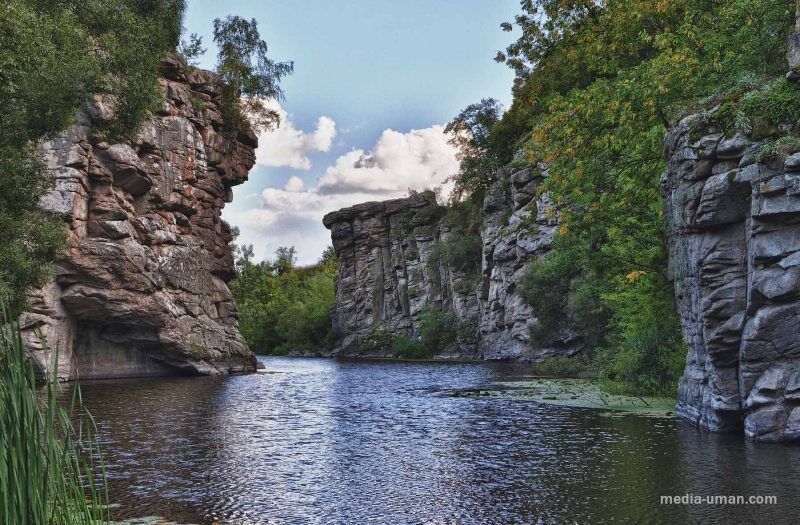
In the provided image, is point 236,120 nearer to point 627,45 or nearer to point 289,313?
point 627,45

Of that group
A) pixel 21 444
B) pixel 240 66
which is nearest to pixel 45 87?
pixel 21 444

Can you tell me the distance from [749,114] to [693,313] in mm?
4785

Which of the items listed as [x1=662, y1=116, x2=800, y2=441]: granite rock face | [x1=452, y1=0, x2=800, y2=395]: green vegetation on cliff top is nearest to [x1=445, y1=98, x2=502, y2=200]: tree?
[x1=452, y1=0, x2=800, y2=395]: green vegetation on cliff top

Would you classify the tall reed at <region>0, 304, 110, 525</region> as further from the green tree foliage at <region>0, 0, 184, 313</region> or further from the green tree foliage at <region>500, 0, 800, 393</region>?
the green tree foliage at <region>500, 0, 800, 393</region>

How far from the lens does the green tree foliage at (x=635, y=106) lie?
61.5ft

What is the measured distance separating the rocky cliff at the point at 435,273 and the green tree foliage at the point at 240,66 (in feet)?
71.5

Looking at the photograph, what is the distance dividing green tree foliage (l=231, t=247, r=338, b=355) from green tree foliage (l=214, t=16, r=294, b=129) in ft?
119

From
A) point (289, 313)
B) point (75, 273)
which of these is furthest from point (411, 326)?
point (75, 273)

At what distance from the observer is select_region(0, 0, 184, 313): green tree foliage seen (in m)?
14.6

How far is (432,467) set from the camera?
41.5 ft

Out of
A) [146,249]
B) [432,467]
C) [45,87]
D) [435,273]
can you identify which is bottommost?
[432,467]

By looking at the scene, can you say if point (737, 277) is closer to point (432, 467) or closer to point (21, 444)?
point (432, 467)

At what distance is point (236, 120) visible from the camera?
52781mm

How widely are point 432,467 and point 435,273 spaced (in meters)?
65.8
